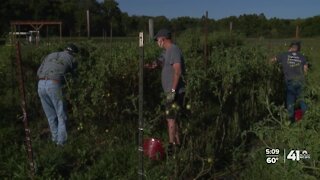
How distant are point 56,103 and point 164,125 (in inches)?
57.9

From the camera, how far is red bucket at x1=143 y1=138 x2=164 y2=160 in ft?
16.6

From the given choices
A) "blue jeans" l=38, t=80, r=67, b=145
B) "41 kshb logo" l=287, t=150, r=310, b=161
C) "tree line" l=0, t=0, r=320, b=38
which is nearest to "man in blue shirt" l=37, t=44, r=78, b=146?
Result: "blue jeans" l=38, t=80, r=67, b=145

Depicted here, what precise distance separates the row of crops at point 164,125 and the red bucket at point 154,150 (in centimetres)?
7

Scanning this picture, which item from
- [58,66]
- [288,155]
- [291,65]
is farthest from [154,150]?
[291,65]

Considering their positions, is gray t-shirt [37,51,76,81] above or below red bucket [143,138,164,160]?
above

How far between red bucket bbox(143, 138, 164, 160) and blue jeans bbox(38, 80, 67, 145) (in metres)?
1.22

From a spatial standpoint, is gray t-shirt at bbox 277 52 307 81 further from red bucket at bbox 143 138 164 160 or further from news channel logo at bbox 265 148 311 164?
news channel logo at bbox 265 148 311 164

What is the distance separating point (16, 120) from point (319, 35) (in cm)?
1282

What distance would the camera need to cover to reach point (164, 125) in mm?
6438

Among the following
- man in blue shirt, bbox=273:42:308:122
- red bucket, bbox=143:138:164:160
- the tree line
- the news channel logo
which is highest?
the tree line

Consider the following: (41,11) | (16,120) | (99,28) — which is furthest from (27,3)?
(16,120)

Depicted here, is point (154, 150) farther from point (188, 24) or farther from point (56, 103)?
point (188, 24)

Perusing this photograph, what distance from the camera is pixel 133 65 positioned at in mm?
6559

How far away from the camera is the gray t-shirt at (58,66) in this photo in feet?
19.0
